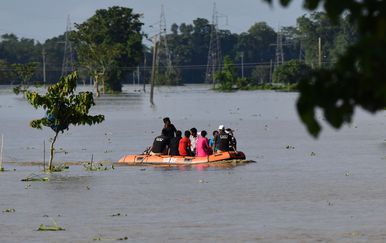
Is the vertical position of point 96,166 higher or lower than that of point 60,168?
lower

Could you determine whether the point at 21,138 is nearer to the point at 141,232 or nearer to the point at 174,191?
the point at 174,191

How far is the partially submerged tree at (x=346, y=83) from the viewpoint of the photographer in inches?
269

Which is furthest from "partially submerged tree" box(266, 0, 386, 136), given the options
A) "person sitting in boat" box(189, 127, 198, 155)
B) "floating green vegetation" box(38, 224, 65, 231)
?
"person sitting in boat" box(189, 127, 198, 155)

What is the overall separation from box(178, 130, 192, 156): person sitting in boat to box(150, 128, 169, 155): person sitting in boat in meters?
0.49

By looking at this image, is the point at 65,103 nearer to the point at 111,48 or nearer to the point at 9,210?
the point at 9,210

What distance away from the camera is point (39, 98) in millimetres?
36094

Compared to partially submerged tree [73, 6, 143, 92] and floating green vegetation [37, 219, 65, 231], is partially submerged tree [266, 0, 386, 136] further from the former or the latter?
partially submerged tree [73, 6, 143, 92]

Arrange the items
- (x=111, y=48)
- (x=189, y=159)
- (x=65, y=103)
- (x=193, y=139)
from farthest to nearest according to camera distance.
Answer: (x=111, y=48), (x=193, y=139), (x=189, y=159), (x=65, y=103)

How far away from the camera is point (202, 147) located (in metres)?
38.4

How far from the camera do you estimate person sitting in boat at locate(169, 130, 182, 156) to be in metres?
37.3

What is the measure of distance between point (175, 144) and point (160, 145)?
47.5 inches

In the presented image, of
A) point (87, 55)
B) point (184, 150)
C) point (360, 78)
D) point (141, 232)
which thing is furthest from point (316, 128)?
point (87, 55)

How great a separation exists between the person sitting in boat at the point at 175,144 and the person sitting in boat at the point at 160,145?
207mm

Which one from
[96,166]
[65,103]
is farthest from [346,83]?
[96,166]
